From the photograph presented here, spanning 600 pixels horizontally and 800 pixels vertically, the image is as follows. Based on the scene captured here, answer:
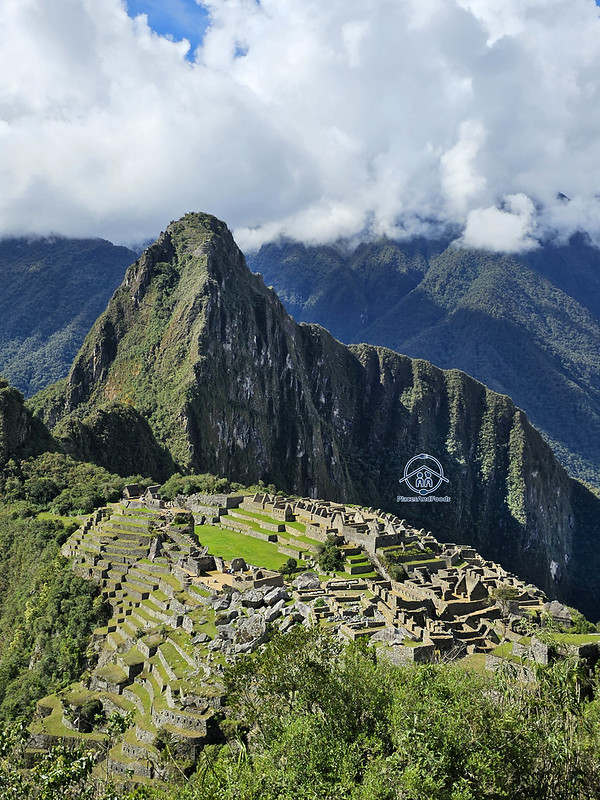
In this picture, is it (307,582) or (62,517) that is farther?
(62,517)

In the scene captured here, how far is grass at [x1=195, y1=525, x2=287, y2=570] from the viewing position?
5265 centimetres

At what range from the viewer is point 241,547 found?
189ft

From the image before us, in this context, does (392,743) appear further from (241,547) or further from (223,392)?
(223,392)

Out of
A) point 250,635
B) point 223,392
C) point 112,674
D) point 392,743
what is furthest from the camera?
point 223,392

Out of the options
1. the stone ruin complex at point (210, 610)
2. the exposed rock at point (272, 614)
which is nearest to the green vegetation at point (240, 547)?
the stone ruin complex at point (210, 610)

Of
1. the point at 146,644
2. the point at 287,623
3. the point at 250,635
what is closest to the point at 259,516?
the point at 146,644

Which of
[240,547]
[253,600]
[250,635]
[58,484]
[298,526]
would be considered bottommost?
[250,635]

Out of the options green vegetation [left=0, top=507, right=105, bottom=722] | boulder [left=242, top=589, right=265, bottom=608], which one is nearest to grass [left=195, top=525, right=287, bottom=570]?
green vegetation [left=0, top=507, right=105, bottom=722]

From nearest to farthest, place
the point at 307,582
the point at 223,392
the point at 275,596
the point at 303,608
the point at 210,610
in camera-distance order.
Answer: the point at 303,608 → the point at 275,596 → the point at 210,610 → the point at 307,582 → the point at 223,392

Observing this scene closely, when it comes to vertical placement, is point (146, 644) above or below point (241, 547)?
below

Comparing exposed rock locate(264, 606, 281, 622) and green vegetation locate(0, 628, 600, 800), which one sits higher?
exposed rock locate(264, 606, 281, 622)

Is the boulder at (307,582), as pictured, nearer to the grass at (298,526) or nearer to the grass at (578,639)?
the grass at (578,639)

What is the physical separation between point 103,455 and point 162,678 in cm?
8649

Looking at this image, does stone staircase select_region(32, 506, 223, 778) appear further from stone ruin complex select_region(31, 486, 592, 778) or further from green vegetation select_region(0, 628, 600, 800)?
green vegetation select_region(0, 628, 600, 800)
